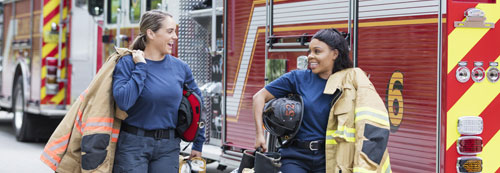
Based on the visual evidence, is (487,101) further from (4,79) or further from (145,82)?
(4,79)

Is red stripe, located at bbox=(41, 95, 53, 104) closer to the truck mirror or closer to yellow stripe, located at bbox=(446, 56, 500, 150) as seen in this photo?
the truck mirror

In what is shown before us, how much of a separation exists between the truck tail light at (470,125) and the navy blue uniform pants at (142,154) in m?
1.72

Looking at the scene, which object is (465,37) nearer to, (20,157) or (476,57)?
Answer: (476,57)

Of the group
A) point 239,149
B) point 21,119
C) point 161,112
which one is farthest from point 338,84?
point 21,119

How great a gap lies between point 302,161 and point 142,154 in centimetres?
90

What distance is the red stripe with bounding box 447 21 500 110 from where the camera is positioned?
4.60 metres

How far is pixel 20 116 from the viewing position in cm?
1223

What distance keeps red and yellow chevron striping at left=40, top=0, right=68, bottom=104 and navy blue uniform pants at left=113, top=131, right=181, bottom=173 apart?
7.17 meters

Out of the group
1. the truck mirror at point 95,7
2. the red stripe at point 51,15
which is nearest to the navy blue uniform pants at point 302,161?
the truck mirror at point 95,7

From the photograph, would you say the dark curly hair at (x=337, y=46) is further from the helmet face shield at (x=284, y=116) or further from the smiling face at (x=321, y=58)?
the helmet face shield at (x=284, y=116)

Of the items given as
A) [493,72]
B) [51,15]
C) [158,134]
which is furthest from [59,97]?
[493,72]

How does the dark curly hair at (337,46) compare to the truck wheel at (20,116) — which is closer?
the dark curly hair at (337,46)

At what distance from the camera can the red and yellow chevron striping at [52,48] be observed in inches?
440

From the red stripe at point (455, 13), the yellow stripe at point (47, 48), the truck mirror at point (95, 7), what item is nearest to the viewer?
the red stripe at point (455, 13)
